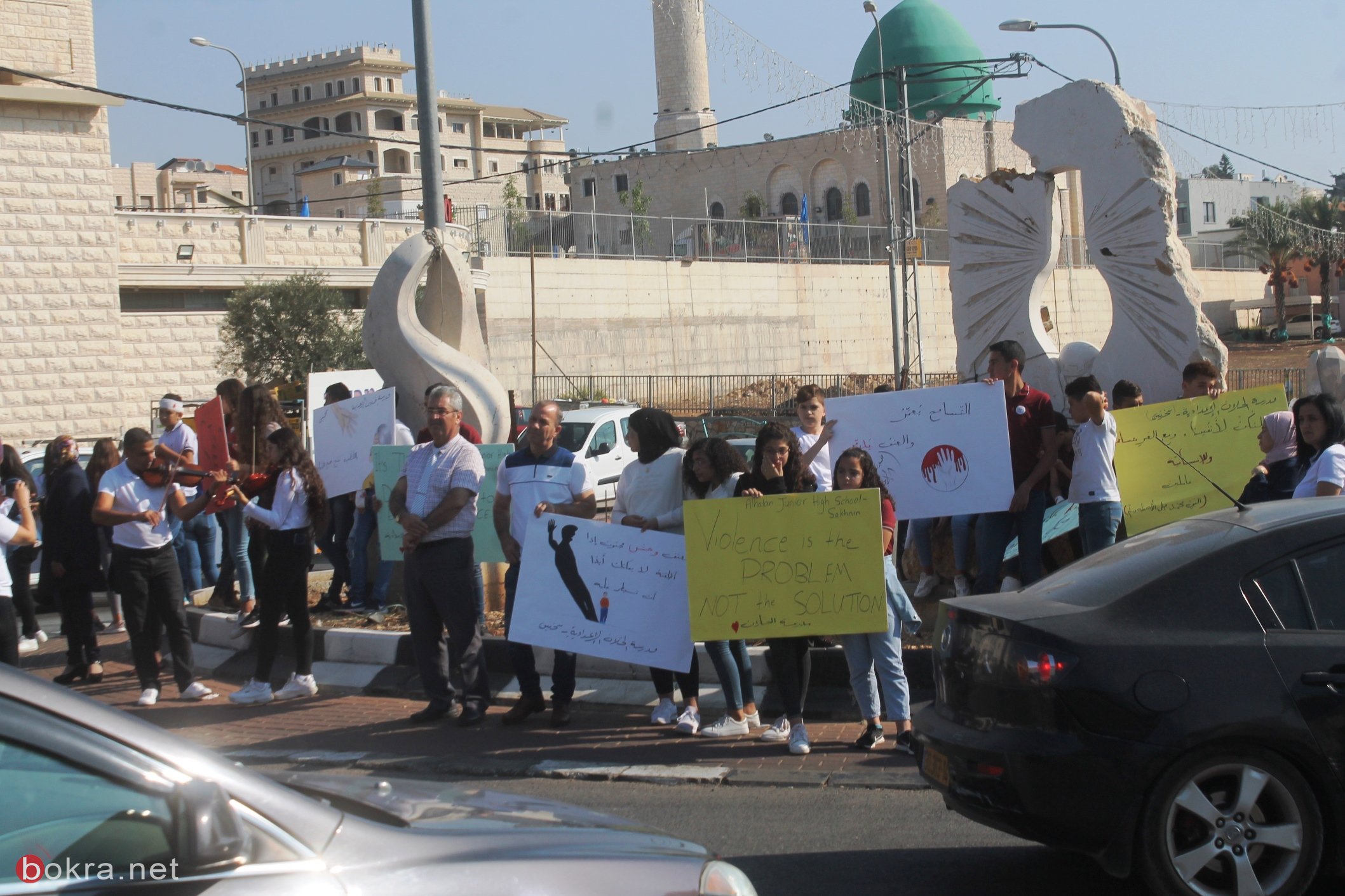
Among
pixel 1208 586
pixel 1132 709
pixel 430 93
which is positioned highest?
pixel 430 93

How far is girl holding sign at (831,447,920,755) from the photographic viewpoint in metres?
6.97

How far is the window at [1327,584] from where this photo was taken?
455 cm

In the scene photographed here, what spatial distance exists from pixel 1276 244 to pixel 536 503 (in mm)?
54994

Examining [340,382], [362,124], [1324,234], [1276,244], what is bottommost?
[340,382]

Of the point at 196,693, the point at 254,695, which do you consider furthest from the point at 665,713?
the point at 196,693

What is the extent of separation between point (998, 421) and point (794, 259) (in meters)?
38.1

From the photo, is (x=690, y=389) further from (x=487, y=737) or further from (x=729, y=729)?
(x=729, y=729)

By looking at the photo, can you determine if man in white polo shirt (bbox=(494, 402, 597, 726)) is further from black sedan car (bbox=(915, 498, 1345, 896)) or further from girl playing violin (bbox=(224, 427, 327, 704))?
black sedan car (bbox=(915, 498, 1345, 896))

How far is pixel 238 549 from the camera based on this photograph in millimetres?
10984

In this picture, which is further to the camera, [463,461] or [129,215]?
[129,215]

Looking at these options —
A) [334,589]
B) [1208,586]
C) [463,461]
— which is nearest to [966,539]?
[463,461]

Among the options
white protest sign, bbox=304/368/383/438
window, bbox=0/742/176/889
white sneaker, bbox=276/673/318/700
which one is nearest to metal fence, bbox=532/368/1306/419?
white protest sign, bbox=304/368/383/438

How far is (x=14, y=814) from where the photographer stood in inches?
100

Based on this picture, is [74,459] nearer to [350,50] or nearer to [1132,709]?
[1132,709]
